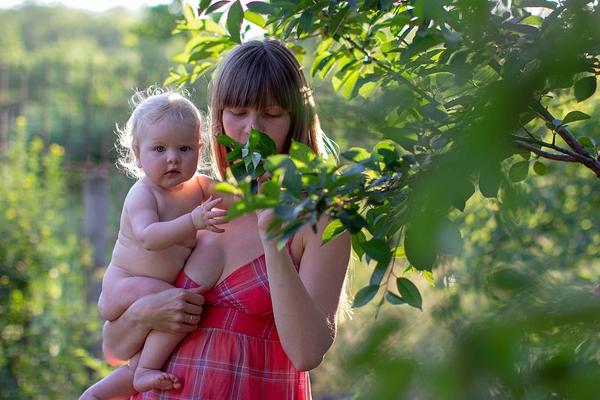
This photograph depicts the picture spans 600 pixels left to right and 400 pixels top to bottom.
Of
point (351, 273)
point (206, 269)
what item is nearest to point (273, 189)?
point (206, 269)

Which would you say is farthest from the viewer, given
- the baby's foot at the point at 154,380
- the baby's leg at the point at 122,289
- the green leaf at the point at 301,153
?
the baby's leg at the point at 122,289

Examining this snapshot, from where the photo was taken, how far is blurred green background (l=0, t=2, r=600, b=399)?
1.78ft

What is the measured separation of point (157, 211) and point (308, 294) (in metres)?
0.64

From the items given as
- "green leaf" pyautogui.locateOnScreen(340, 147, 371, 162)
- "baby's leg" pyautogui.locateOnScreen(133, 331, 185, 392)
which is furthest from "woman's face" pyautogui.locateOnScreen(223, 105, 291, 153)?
"green leaf" pyautogui.locateOnScreen(340, 147, 371, 162)

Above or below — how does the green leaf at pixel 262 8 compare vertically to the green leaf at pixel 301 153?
below

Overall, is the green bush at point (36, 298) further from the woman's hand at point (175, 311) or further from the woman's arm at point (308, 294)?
the woman's arm at point (308, 294)

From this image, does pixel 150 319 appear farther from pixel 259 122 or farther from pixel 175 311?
pixel 259 122

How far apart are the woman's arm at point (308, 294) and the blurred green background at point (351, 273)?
0.48ft

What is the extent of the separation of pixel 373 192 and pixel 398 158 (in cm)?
6

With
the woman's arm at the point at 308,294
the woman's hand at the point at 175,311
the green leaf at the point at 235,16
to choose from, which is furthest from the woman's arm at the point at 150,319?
the green leaf at the point at 235,16

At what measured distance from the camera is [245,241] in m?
2.07

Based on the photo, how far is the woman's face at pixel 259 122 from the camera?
1.91 m

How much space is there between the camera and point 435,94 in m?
1.02

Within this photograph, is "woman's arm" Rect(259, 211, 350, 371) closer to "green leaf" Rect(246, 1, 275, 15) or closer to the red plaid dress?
the red plaid dress
